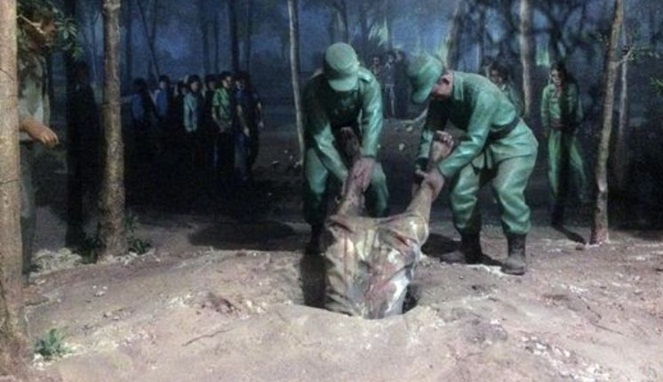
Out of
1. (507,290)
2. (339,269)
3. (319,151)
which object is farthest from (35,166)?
(507,290)

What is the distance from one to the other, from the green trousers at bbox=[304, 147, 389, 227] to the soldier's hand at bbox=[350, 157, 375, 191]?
284 mm

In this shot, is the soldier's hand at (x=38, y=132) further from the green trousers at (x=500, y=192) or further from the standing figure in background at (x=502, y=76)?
the standing figure in background at (x=502, y=76)

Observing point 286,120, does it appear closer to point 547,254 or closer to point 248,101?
point 248,101

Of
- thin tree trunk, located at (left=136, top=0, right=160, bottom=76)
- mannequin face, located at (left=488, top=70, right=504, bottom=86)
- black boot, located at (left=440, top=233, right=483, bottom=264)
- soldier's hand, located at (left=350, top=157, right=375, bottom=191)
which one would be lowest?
black boot, located at (left=440, top=233, right=483, bottom=264)

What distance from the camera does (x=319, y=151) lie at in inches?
232

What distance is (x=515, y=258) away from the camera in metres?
6.07

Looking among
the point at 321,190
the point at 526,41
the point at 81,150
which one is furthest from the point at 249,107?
the point at 526,41

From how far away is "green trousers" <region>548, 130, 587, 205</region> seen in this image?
25.8 feet

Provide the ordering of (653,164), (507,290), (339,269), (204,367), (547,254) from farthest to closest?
(653,164), (547,254), (507,290), (339,269), (204,367)

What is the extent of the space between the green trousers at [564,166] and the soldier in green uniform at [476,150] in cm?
185

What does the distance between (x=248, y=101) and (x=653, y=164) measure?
12.4 feet

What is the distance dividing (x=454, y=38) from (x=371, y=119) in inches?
91.8

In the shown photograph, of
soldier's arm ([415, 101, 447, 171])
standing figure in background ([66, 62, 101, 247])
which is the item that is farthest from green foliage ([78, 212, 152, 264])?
soldier's arm ([415, 101, 447, 171])

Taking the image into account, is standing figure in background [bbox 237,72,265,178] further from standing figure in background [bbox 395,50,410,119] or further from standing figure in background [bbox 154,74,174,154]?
standing figure in background [bbox 395,50,410,119]
